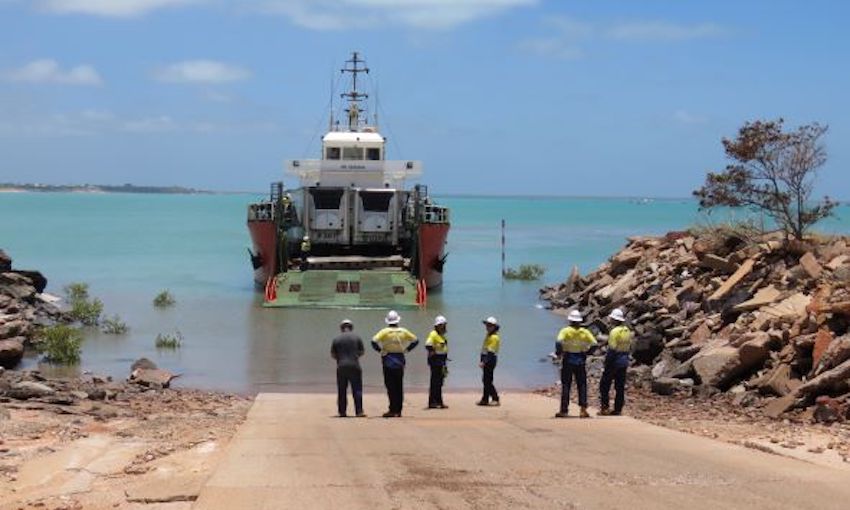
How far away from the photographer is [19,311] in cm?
2578

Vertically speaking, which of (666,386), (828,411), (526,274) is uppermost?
(526,274)

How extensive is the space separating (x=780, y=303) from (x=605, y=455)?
922cm

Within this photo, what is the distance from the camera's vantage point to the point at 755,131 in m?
21.3

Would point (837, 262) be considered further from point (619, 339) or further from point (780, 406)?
point (619, 339)

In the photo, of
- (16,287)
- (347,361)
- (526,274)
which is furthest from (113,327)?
(526,274)

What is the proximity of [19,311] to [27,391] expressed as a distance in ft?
42.7

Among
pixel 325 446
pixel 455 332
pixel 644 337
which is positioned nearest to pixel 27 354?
pixel 455 332

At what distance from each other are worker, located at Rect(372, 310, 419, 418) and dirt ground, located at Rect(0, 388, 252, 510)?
1879 millimetres

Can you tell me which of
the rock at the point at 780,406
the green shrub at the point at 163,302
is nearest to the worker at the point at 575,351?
the rock at the point at 780,406

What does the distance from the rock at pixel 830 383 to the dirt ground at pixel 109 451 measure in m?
6.79

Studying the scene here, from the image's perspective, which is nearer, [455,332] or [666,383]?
[666,383]

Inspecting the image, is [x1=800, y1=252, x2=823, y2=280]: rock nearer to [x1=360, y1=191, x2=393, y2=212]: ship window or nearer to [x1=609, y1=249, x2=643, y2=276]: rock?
[x1=609, y1=249, x2=643, y2=276]: rock

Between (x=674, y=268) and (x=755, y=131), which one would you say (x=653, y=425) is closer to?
(x=755, y=131)

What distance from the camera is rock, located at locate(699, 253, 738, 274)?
21.5 meters
